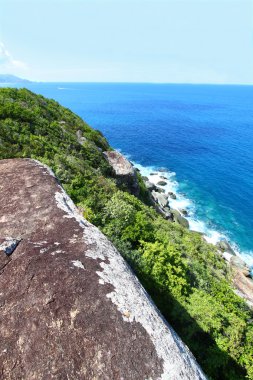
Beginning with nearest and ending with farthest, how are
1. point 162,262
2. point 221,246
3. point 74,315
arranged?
point 74,315
point 162,262
point 221,246

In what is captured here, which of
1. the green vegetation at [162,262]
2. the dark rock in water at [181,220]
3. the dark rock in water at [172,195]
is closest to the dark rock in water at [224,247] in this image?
the dark rock in water at [181,220]

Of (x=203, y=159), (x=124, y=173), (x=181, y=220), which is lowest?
(x=181, y=220)

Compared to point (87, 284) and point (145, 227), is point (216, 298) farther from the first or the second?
point (87, 284)

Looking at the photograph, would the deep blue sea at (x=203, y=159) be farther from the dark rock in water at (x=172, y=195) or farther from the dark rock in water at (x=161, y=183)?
the dark rock in water at (x=161, y=183)

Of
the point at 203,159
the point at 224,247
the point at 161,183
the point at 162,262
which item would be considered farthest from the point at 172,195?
the point at 162,262

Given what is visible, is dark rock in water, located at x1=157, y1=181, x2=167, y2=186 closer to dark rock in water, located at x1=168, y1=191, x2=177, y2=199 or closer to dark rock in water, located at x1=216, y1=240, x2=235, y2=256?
dark rock in water, located at x1=168, y1=191, x2=177, y2=199

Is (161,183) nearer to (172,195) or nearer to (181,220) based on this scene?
(172,195)
